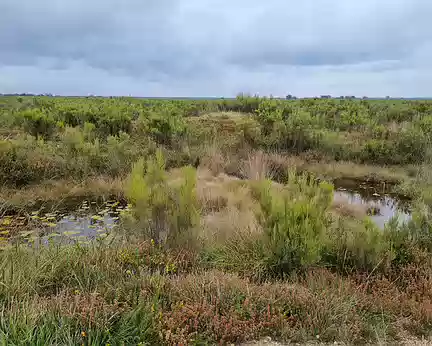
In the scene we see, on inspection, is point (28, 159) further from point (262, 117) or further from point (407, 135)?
point (407, 135)

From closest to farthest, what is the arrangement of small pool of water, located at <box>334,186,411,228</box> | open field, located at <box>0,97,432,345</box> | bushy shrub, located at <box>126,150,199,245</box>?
open field, located at <box>0,97,432,345</box> < bushy shrub, located at <box>126,150,199,245</box> < small pool of water, located at <box>334,186,411,228</box>

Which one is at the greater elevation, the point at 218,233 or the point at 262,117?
the point at 262,117

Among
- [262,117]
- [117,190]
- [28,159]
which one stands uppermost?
[262,117]

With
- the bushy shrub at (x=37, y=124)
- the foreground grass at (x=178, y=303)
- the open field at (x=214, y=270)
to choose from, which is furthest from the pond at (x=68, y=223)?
the bushy shrub at (x=37, y=124)

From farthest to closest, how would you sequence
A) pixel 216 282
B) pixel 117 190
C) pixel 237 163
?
1. pixel 237 163
2. pixel 117 190
3. pixel 216 282

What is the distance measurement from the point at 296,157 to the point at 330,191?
9665 mm

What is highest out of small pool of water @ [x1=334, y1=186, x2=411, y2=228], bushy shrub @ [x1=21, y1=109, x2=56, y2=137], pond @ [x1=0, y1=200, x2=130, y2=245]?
bushy shrub @ [x1=21, y1=109, x2=56, y2=137]

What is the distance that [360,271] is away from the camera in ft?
16.8

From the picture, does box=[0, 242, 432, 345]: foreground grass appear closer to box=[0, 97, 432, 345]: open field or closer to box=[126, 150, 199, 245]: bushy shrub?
box=[0, 97, 432, 345]: open field

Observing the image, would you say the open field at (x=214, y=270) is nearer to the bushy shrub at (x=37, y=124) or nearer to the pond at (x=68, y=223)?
the pond at (x=68, y=223)

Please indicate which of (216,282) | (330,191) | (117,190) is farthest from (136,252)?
(117,190)

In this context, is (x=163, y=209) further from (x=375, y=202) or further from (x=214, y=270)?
(x=375, y=202)

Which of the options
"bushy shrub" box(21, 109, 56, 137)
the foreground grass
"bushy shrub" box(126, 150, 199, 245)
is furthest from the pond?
"bushy shrub" box(21, 109, 56, 137)

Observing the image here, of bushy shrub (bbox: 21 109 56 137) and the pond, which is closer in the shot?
the pond
